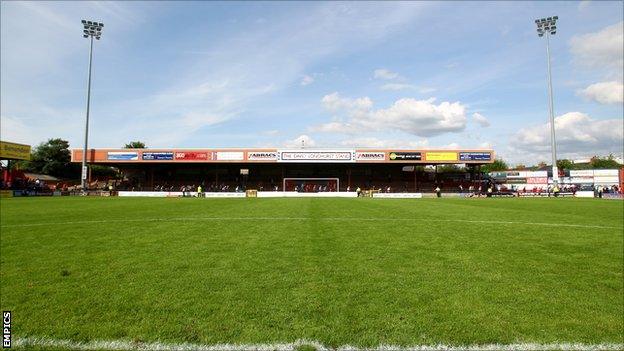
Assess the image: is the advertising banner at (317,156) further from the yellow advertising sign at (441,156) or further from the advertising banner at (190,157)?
the yellow advertising sign at (441,156)

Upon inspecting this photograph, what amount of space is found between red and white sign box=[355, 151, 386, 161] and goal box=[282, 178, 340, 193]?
18.1 feet

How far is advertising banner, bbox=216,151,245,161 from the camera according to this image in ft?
189

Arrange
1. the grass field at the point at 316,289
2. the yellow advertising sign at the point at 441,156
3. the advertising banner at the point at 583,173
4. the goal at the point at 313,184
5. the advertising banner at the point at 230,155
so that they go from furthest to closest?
the advertising banner at the point at 583,173, the goal at the point at 313,184, the advertising banner at the point at 230,155, the yellow advertising sign at the point at 441,156, the grass field at the point at 316,289

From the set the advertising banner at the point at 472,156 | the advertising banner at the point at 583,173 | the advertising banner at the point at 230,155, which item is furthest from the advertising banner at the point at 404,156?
the advertising banner at the point at 583,173

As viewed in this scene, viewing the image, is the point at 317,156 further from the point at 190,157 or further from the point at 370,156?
the point at 190,157

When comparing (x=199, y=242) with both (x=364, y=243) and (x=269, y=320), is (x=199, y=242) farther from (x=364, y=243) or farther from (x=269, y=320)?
(x=269, y=320)

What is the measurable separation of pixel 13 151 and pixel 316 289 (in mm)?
55790

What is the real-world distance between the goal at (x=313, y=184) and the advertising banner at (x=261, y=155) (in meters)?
4.57

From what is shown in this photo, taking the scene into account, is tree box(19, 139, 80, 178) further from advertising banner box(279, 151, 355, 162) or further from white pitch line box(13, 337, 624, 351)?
white pitch line box(13, 337, 624, 351)

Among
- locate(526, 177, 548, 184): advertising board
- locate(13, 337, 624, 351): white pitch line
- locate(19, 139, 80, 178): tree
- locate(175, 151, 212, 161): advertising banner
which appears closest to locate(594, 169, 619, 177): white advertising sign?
locate(526, 177, 548, 184): advertising board

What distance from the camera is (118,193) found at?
50719 millimetres

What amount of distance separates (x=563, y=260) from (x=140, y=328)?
767cm

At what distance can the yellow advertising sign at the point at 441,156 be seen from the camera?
188 feet

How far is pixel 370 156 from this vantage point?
57250 mm
